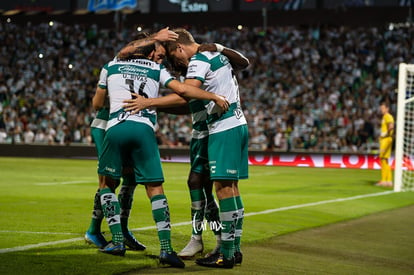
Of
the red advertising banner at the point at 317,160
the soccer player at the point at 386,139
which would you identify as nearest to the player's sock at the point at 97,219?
the soccer player at the point at 386,139

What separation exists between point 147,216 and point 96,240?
144 inches

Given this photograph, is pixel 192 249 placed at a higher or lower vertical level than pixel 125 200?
lower

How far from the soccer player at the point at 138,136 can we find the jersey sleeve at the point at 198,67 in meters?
0.18

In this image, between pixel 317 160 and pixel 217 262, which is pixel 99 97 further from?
pixel 317 160

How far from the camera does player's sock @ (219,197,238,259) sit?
7.84m

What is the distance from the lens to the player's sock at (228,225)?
7.84 m

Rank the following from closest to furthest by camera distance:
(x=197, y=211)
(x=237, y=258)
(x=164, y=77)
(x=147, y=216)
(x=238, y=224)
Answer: (x=164, y=77) → (x=237, y=258) → (x=238, y=224) → (x=197, y=211) → (x=147, y=216)

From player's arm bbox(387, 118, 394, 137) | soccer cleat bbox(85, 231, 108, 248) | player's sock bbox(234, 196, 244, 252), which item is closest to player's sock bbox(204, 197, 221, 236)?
player's sock bbox(234, 196, 244, 252)

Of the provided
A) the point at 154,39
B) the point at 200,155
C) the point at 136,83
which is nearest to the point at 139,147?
the point at 136,83

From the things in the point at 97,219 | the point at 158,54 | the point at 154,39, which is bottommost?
the point at 97,219

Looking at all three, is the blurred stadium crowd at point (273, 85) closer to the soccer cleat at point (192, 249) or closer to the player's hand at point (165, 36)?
the soccer cleat at point (192, 249)

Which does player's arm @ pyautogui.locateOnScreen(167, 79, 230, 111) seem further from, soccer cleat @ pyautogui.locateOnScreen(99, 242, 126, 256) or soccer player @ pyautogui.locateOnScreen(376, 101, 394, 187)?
Answer: soccer player @ pyautogui.locateOnScreen(376, 101, 394, 187)

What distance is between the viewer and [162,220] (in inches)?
305

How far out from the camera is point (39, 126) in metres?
36.8
